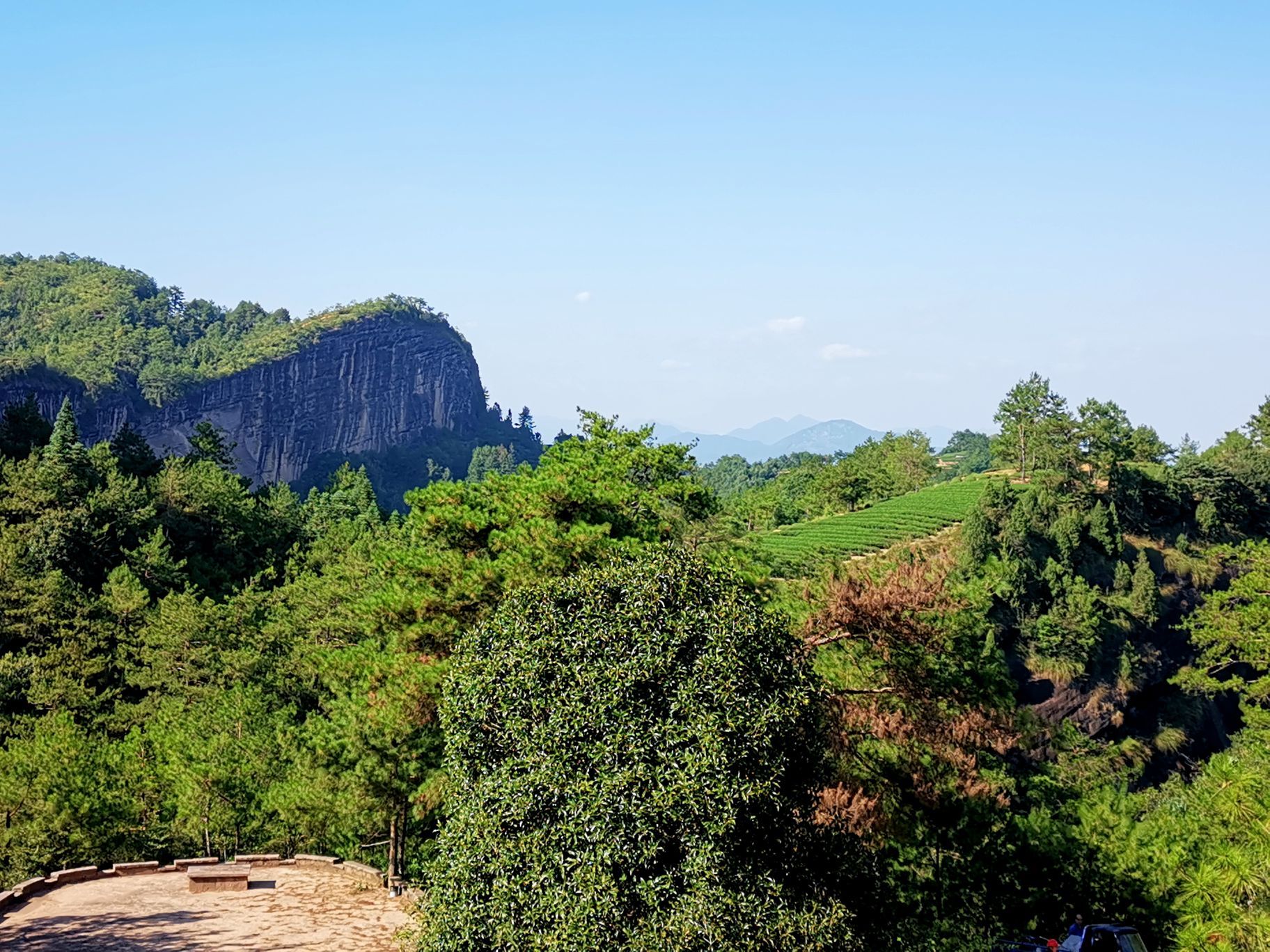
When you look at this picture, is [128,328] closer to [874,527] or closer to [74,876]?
[874,527]

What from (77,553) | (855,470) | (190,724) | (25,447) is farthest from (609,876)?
(855,470)

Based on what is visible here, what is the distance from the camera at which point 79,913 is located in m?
12.4

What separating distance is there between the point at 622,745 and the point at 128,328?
129m

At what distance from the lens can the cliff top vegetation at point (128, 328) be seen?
353 ft

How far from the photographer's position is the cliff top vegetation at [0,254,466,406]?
10756 centimetres

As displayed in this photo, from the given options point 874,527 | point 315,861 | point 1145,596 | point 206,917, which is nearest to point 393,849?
point 315,861

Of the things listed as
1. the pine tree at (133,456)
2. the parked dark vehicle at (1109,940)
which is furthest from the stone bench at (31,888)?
the pine tree at (133,456)

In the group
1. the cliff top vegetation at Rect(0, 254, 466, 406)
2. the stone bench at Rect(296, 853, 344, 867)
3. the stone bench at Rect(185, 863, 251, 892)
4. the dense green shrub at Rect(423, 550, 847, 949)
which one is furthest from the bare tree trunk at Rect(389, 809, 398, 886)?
the cliff top vegetation at Rect(0, 254, 466, 406)

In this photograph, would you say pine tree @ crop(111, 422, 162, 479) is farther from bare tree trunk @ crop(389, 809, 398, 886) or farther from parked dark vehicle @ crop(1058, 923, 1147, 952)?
parked dark vehicle @ crop(1058, 923, 1147, 952)

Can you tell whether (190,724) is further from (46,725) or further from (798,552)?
(798,552)

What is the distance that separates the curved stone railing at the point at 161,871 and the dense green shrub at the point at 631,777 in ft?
22.1

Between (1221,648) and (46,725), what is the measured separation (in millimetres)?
31699

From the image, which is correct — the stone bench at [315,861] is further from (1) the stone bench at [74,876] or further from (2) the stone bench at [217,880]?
(1) the stone bench at [74,876]

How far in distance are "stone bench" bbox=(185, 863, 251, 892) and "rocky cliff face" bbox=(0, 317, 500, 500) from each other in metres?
90.6
